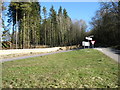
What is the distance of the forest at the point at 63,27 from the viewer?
35656mm

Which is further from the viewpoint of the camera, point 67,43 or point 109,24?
point 67,43

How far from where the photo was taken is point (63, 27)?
182 ft

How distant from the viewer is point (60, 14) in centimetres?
5747

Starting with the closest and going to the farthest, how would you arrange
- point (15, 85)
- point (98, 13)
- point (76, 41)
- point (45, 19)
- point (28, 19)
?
point (15, 85) → point (28, 19) → point (98, 13) → point (45, 19) → point (76, 41)

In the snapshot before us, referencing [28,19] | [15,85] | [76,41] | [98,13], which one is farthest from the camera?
[76,41]

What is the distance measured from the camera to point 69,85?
4.05 meters

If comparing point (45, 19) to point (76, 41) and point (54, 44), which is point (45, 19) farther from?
point (76, 41)

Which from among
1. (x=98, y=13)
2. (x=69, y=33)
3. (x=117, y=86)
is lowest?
(x=117, y=86)

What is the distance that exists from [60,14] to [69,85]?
5498 centimetres

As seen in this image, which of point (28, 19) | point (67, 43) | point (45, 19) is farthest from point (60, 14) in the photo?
point (28, 19)

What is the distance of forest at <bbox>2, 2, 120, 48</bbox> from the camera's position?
117 feet

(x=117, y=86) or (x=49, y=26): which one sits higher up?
(x=49, y=26)

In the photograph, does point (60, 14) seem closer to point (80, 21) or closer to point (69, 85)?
point (80, 21)

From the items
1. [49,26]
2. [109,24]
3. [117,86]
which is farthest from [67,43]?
[117,86]
